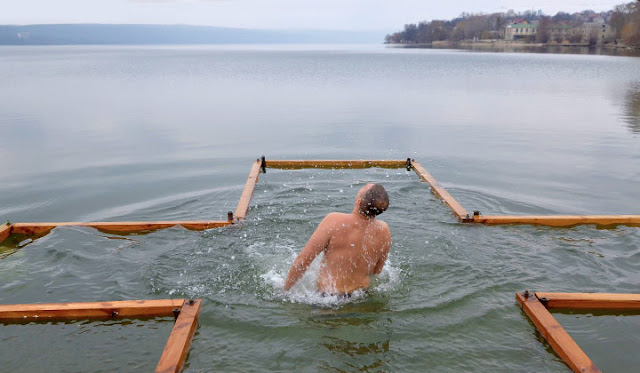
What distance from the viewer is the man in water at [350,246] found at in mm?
4609

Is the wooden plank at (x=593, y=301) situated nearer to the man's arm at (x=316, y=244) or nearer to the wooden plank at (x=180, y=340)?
the man's arm at (x=316, y=244)

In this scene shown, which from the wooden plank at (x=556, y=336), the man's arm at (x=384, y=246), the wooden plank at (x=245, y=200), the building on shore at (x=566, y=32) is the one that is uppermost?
the building on shore at (x=566, y=32)

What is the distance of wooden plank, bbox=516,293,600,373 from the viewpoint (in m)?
4.03

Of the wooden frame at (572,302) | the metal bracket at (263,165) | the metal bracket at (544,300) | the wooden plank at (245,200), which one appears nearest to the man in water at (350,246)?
the wooden frame at (572,302)

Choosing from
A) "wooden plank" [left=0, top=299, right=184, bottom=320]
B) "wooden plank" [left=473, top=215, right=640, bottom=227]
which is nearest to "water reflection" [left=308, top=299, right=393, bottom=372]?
"wooden plank" [left=0, top=299, right=184, bottom=320]

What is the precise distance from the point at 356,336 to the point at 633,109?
2219cm

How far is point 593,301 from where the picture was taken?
5145 mm

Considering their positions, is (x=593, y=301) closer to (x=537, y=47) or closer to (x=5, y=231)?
(x=5, y=231)

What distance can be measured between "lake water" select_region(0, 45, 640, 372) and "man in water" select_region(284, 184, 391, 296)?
0.32 m

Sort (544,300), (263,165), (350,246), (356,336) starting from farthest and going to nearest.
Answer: (263,165), (544,300), (350,246), (356,336)

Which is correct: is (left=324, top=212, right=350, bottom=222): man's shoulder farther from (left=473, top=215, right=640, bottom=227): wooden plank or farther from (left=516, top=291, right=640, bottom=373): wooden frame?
(left=473, top=215, right=640, bottom=227): wooden plank

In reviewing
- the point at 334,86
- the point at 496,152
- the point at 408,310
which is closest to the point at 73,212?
the point at 408,310

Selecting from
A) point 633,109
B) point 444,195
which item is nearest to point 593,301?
point 444,195

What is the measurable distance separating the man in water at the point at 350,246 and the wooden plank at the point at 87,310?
1405 millimetres
